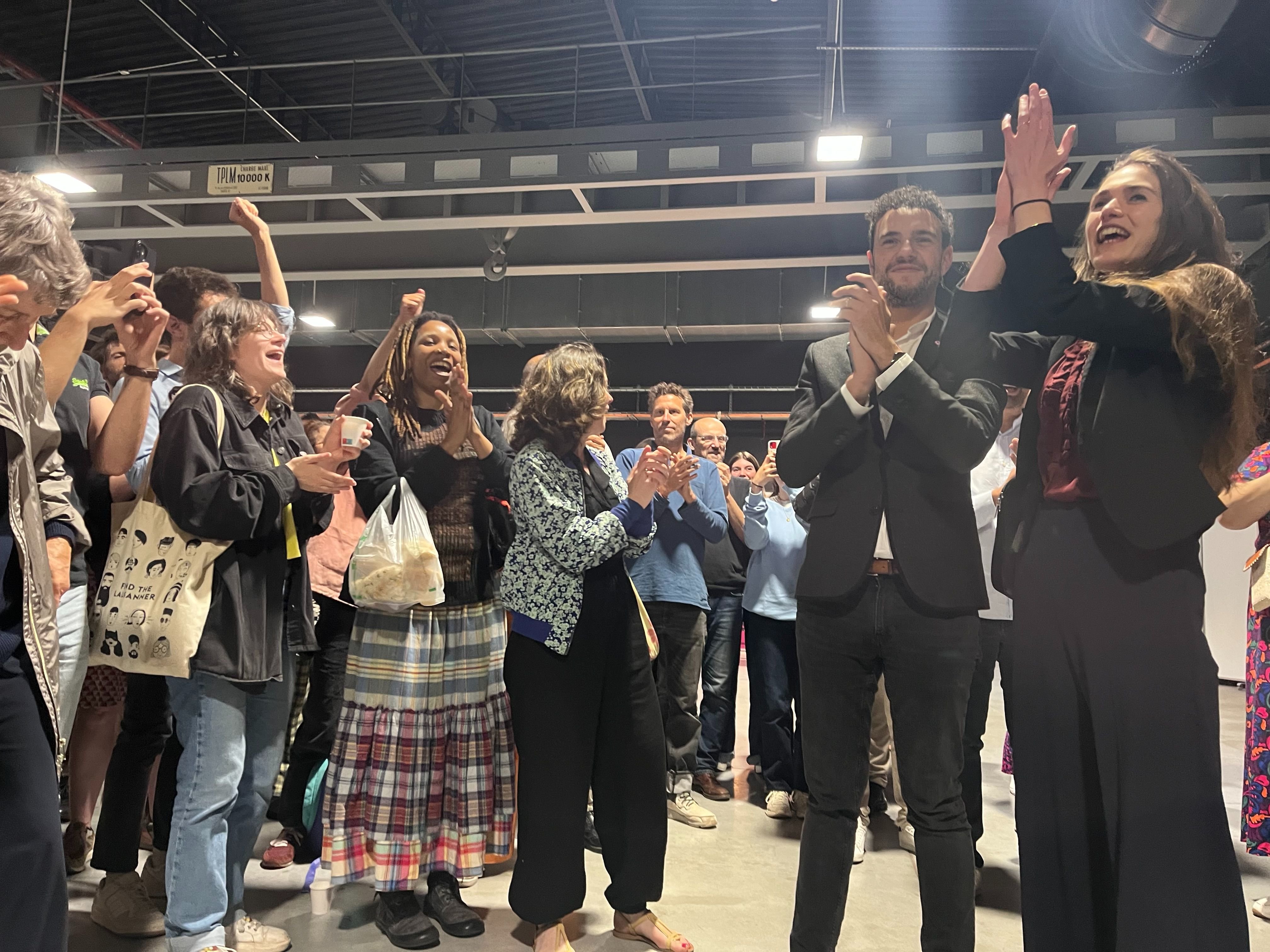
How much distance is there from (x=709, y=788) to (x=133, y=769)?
94.5 inches

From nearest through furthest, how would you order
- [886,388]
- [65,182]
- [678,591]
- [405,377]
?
[886,388] < [405,377] < [678,591] < [65,182]

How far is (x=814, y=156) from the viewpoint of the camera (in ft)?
17.8

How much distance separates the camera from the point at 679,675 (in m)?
3.76

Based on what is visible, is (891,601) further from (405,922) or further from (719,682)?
(719,682)

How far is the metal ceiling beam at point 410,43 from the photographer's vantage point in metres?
6.38

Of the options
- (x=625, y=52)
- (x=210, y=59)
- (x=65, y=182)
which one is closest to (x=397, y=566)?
(x=625, y=52)

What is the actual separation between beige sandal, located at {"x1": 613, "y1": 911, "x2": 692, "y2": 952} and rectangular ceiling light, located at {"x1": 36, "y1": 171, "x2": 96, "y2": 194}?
6173 millimetres

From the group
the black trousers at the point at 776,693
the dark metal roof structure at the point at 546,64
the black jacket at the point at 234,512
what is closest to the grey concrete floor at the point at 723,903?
the black trousers at the point at 776,693

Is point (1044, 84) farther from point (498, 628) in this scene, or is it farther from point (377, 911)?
point (377, 911)

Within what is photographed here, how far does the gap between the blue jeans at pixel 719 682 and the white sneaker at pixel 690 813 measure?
1.55ft

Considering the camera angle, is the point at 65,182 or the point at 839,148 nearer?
the point at 839,148

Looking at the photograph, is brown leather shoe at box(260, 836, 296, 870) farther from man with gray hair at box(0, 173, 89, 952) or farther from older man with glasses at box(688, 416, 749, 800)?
older man with glasses at box(688, 416, 749, 800)

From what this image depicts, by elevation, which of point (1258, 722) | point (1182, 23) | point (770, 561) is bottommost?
point (1258, 722)

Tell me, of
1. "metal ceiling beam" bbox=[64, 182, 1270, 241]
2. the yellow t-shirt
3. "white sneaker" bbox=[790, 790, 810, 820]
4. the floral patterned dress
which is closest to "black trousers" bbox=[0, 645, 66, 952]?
the yellow t-shirt
